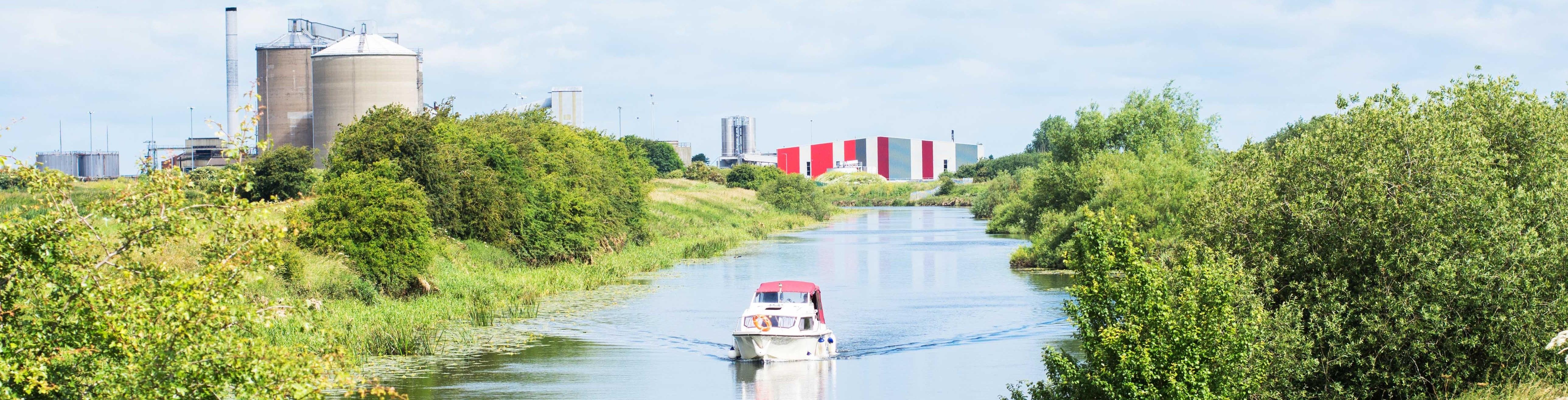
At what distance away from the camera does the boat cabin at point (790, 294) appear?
30469 millimetres

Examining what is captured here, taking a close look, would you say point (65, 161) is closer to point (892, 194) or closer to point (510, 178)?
point (510, 178)

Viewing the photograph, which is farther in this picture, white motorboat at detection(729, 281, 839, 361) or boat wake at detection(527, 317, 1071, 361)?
boat wake at detection(527, 317, 1071, 361)

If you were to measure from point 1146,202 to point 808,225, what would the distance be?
58.3 m

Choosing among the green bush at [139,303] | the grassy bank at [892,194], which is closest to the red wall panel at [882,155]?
the grassy bank at [892,194]

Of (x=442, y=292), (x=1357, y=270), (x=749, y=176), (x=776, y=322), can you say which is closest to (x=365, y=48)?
(x=442, y=292)

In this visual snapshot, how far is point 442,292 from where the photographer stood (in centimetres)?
3766

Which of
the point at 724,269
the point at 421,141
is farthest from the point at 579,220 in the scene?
the point at 421,141

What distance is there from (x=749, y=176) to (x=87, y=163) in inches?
2667

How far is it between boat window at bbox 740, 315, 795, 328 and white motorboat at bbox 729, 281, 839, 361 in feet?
0.03

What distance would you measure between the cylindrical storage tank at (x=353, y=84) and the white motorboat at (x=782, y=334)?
5335cm

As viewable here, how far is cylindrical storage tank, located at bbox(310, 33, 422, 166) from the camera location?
77.4 meters

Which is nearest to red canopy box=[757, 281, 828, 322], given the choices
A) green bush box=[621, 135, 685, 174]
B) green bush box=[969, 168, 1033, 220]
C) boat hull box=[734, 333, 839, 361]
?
boat hull box=[734, 333, 839, 361]

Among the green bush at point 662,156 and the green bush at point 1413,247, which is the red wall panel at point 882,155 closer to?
the green bush at point 662,156

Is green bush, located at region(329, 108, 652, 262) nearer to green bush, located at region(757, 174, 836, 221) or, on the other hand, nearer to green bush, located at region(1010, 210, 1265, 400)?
green bush, located at region(1010, 210, 1265, 400)
